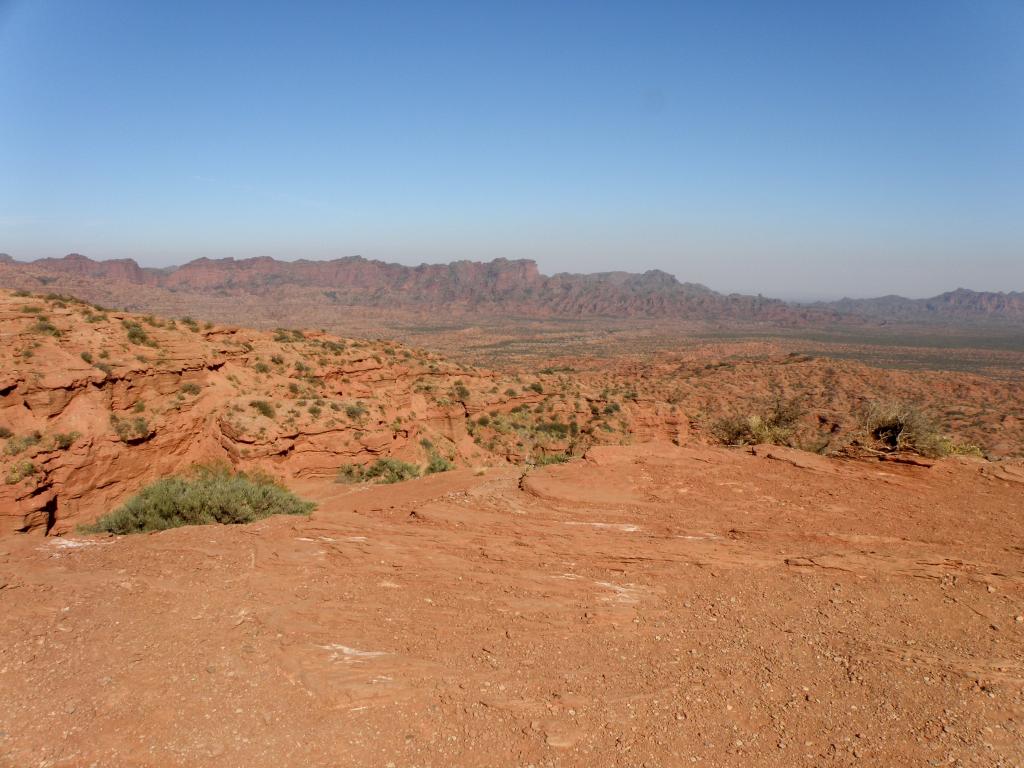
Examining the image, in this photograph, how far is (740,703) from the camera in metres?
5.04

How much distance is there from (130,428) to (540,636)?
1237cm

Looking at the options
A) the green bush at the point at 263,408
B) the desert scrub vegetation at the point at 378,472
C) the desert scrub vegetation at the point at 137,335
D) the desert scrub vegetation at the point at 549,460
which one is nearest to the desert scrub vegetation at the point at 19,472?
the green bush at the point at 263,408

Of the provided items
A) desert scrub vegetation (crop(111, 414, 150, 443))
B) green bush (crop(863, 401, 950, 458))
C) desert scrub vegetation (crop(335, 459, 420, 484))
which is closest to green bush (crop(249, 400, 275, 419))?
desert scrub vegetation (crop(335, 459, 420, 484))

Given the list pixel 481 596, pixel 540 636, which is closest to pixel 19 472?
pixel 481 596

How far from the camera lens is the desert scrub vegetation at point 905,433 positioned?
500 inches

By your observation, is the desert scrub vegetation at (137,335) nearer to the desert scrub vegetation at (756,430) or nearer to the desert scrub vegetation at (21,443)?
the desert scrub vegetation at (21,443)

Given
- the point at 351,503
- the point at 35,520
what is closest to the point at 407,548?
the point at 351,503

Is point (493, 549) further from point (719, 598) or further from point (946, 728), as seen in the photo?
point (946, 728)

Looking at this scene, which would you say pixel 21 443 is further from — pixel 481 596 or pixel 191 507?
pixel 481 596

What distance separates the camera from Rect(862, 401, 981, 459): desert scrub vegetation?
41.7ft

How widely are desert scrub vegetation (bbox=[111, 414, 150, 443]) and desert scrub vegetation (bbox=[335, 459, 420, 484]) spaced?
4.92m

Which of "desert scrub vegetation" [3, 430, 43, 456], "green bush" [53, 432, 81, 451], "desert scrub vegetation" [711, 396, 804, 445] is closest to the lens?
"desert scrub vegetation" [3, 430, 43, 456]

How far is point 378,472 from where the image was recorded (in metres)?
16.6

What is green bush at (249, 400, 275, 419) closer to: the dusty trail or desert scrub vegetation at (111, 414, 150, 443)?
desert scrub vegetation at (111, 414, 150, 443)
